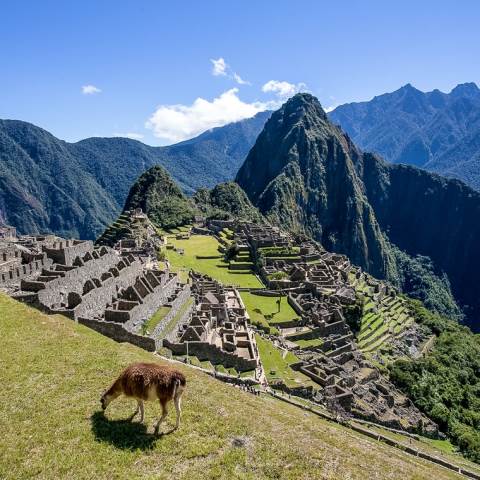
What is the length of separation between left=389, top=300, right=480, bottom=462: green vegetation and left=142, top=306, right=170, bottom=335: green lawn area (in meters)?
27.2

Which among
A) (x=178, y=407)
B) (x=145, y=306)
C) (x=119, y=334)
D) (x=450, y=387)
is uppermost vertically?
(x=178, y=407)

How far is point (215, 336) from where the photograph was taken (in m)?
32.3

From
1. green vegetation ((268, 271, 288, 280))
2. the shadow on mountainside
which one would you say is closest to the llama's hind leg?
the shadow on mountainside

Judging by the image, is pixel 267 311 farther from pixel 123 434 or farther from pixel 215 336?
pixel 123 434

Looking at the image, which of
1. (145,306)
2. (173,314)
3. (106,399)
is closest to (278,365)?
(173,314)

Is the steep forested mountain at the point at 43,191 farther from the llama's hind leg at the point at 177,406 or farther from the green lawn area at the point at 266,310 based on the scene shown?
the llama's hind leg at the point at 177,406

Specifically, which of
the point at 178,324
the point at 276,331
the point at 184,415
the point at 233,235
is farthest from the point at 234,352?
the point at 233,235

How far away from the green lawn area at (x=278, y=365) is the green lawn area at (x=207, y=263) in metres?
23.0

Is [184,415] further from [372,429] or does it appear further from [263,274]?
[263,274]

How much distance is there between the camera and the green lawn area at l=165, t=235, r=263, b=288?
62.7 metres

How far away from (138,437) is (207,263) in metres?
59.5

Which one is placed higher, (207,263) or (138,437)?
(138,437)

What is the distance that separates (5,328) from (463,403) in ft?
162

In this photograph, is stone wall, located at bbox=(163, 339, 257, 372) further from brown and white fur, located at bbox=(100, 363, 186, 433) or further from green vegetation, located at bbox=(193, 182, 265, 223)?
green vegetation, located at bbox=(193, 182, 265, 223)
